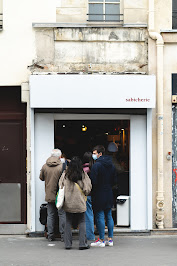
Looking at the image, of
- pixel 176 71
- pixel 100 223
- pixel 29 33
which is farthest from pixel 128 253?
pixel 29 33

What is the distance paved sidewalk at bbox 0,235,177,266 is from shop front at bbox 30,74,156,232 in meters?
0.64

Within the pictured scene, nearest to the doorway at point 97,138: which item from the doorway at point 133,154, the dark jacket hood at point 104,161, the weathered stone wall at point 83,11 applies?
the doorway at point 133,154

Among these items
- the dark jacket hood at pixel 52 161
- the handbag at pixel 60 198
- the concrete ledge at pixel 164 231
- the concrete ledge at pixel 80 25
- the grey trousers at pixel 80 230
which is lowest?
the concrete ledge at pixel 164 231

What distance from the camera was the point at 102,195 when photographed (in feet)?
35.7

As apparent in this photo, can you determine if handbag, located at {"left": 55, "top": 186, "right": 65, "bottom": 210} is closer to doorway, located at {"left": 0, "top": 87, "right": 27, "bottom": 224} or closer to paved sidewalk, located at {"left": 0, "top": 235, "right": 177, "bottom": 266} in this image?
paved sidewalk, located at {"left": 0, "top": 235, "right": 177, "bottom": 266}

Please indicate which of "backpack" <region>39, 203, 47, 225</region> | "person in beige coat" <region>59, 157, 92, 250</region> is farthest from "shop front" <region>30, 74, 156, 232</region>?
"person in beige coat" <region>59, 157, 92, 250</region>

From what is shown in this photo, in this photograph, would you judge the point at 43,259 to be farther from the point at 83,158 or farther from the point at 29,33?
the point at 29,33

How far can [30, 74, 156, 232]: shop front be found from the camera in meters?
11.8

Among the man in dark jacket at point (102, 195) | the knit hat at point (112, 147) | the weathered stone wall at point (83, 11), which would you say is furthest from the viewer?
the knit hat at point (112, 147)

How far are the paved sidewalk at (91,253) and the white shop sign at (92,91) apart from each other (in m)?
2.73

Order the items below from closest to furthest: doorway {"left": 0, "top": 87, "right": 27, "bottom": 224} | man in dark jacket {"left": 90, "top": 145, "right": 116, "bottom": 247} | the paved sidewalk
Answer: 1. the paved sidewalk
2. man in dark jacket {"left": 90, "top": 145, "right": 116, "bottom": 247}
3. doorway {"left": 0, "top": 87, "right": 27, "bottom": 224}

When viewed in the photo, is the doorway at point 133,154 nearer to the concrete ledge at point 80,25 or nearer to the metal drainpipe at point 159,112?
the metal drainpipe at point 159,112

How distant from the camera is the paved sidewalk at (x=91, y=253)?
9672 millimetres

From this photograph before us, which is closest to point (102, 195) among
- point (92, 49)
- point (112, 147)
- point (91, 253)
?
point (91, 253)
